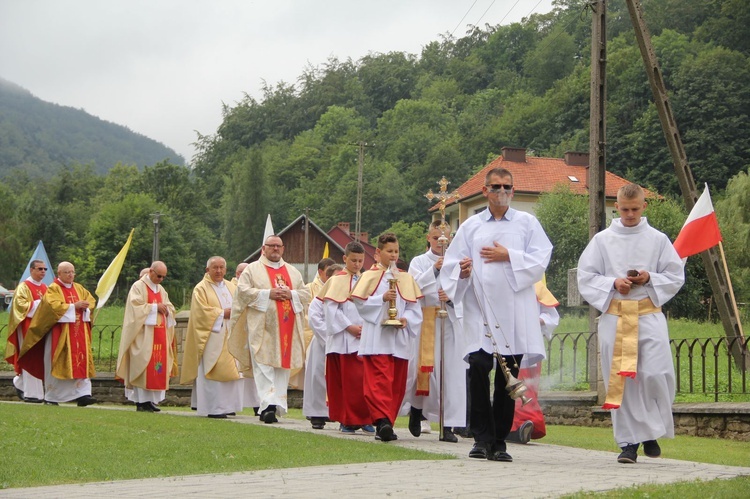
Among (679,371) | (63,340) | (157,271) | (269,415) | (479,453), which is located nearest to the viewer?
(479,453)

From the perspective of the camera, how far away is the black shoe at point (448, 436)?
11539mm

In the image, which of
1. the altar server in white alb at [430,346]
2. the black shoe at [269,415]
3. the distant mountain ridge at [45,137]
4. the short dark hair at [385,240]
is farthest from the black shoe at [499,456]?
the distant mountain ridge at [45,137]

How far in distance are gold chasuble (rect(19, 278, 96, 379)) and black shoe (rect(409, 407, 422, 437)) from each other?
291 inches

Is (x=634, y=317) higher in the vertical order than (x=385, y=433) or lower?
higher

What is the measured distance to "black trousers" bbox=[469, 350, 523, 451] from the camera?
29.8ft

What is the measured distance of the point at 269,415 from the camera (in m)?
14.2

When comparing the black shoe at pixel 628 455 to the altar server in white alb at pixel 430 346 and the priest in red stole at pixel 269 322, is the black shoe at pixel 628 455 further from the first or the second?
the priest in red stole at pixel 269 322

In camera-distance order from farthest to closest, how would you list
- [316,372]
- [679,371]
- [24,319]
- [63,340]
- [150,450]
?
[24,319], [63,340], [679,371], [316,372], [150,450]

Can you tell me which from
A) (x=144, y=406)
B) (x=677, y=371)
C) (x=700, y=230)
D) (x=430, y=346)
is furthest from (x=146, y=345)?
(x=700, y=230)

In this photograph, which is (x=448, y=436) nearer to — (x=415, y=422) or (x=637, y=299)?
(x=415, y=422)

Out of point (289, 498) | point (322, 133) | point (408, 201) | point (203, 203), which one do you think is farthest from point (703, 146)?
point (289, 498)

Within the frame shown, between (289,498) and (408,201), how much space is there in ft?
272

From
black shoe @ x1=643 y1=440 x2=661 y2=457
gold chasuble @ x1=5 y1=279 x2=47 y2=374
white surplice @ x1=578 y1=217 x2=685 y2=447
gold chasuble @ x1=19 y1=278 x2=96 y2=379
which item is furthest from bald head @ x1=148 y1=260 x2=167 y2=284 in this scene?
black shoe @ x1=643 y1=440 x2=661 y2=457

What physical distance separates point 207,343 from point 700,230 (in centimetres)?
693
